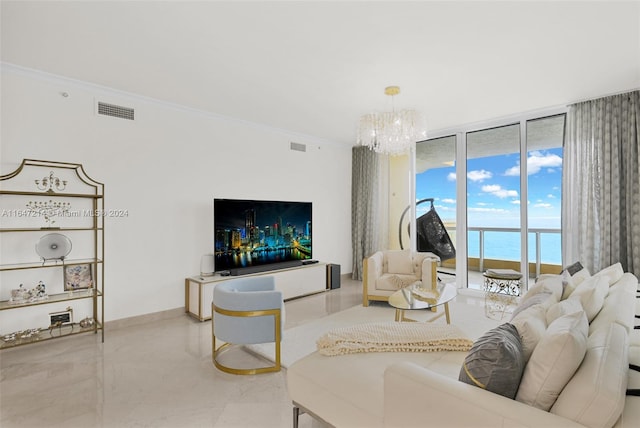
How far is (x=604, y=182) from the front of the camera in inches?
147

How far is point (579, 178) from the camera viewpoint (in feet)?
13.0

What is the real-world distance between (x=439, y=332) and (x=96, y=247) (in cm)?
347

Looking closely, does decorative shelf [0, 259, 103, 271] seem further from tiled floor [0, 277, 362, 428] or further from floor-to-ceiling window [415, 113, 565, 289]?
floor-to-ceiling window [415, 113, 565, 289]

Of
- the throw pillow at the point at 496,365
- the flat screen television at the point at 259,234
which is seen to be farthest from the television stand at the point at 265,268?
the throw pillow at the point at 496,365

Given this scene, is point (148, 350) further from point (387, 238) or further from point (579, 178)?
point (579, 178)

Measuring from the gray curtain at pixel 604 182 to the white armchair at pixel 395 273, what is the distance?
5.74ft

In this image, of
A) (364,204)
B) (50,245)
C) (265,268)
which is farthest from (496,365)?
(364,204)

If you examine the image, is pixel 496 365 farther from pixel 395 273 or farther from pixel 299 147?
pixel 299 147

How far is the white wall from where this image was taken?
3.20 m

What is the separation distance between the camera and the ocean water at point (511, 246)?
455 centimetres

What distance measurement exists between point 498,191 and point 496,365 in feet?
14.6

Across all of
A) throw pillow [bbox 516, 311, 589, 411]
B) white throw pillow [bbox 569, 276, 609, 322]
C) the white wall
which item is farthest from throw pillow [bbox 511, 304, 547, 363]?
the white wall

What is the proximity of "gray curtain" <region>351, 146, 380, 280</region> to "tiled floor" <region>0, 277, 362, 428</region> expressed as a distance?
3620mm

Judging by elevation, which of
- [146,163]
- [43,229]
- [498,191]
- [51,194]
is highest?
[146,163]
